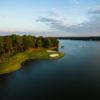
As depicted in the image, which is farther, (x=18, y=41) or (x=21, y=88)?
(x=18, y=41)

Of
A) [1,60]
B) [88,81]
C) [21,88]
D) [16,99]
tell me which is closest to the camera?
[16,99]

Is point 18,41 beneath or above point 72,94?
above

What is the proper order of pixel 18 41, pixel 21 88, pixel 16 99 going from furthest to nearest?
pixel 18 41
pixel 21 88
pixel 16 99


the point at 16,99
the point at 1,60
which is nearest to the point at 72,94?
the point at 16,99

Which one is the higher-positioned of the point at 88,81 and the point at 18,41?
the point at 18,41

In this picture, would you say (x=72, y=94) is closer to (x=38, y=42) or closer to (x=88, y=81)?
(x=88, y=81)

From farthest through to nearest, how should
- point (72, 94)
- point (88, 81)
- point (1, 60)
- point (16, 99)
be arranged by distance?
point (1, 60)
point (88, 81)
point (72, 94)
point (16, 99)

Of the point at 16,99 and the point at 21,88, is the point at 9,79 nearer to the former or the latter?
the point at 21,88

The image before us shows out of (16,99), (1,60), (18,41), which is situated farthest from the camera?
(18,41)

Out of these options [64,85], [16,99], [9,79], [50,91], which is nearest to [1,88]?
[9,79]
